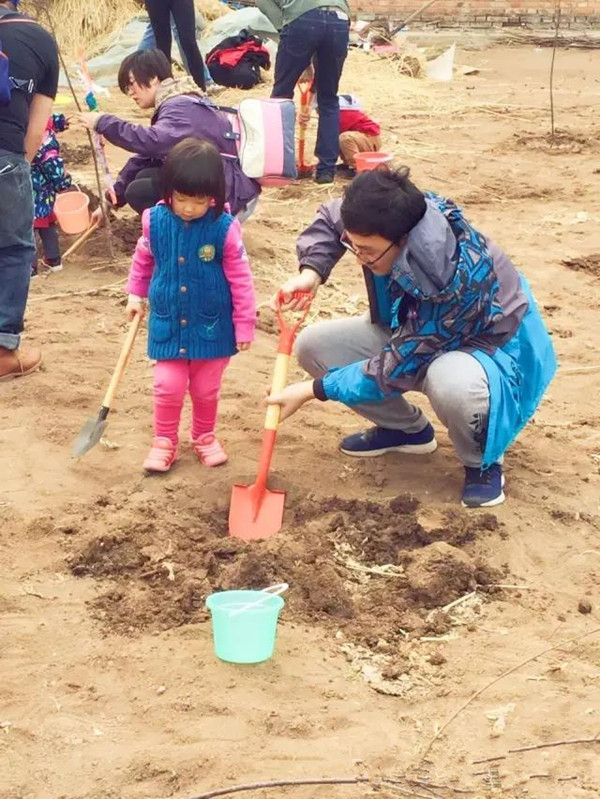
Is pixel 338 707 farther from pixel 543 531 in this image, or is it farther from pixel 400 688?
pixel 543 531

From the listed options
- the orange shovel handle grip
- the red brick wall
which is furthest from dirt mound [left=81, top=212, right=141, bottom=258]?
the red brick wall

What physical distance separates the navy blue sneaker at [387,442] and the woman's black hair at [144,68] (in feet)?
8.09

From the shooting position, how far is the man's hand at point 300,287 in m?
4.04

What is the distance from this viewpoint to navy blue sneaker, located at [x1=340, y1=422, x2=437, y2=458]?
4.40 meters

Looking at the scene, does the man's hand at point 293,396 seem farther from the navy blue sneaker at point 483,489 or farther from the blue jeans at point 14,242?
the blue jeans at point 14,242

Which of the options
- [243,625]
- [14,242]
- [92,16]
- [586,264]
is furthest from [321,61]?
[92,16]

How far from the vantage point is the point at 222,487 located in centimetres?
410

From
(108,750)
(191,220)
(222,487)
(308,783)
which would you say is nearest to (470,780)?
(308,783)

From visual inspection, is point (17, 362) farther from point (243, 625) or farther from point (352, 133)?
point (352, 133)

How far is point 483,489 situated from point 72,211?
11.5ft

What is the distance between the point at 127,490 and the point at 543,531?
1.41 meters

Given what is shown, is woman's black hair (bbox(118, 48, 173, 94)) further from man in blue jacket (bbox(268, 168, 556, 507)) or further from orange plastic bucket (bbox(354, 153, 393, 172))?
orange plastic bucket (bbox(354, 153, 393, 172))

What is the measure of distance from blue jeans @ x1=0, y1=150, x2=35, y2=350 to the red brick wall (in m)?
12.6

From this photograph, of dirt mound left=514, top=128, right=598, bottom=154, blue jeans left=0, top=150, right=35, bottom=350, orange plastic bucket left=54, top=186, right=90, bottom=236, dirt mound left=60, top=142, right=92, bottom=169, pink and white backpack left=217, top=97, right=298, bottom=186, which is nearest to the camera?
blue jeans left=0, top=150, right=35, bottom=350
